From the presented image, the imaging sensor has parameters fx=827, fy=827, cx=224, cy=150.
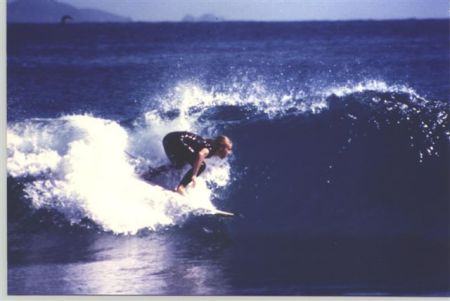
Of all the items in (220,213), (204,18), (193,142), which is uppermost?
(204,18)

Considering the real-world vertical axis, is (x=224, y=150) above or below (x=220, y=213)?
above

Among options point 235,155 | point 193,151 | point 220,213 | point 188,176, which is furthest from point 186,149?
point 220,213

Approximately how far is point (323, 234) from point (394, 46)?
130 cm

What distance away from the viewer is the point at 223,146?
527 centimetres

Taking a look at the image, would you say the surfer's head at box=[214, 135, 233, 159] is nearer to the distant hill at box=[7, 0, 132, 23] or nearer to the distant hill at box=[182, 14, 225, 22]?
the distant hill at box=[182, 14, 225, 22]

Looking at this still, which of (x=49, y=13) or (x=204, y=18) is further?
(x=49, y=13)

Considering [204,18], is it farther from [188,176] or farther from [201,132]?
[188,176]

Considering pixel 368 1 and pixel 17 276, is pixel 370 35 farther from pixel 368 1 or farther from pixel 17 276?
pixel 17 276

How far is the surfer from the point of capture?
526cm

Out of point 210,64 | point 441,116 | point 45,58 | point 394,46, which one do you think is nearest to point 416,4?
point 394,46

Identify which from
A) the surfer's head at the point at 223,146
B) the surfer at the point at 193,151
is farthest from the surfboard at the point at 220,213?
the surfer's head at the point at 223,146

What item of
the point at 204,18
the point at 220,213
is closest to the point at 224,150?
the point at 220,213

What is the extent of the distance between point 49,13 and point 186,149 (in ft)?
4.05

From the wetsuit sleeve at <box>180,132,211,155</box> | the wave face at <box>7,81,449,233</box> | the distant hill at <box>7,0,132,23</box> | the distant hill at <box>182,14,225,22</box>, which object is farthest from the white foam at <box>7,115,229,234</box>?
the distant hill at <box>182,14,225,22</box>
